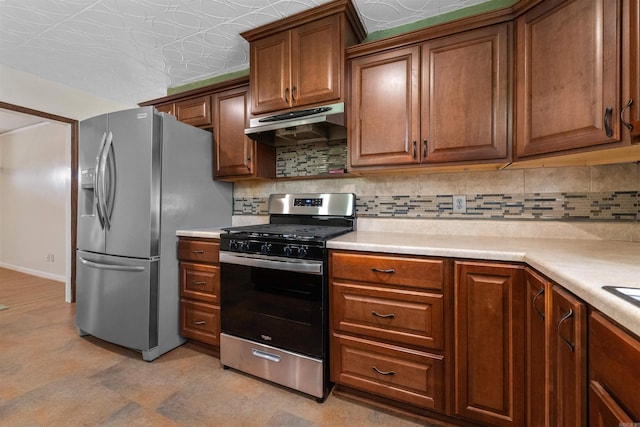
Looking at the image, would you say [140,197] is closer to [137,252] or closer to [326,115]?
[137,252]

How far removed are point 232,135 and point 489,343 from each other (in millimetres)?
2239

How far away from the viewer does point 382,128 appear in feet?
5.84

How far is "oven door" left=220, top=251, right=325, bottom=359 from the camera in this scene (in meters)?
1.58

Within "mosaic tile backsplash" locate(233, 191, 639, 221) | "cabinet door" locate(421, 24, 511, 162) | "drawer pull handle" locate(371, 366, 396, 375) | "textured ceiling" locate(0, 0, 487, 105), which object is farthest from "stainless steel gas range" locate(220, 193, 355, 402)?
"textured ceiling" locate(0, 0, 487, 105)

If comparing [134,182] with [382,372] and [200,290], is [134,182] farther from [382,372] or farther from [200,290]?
[382,372]

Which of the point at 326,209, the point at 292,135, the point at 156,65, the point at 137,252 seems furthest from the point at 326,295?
the point at 156,65

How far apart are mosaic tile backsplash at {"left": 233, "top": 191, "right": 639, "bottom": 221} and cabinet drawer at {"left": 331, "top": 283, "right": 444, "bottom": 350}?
0.76m

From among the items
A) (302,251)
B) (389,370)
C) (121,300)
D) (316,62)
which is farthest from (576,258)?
(121,300)

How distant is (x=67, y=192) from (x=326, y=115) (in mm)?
3274

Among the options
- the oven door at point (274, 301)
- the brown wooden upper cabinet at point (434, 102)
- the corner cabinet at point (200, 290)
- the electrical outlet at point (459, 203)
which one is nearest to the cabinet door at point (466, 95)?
the brown wooden upper cabinet at point (434, 102)

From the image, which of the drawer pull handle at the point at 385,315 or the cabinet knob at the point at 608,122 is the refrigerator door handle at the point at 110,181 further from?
the cabinet knob at the point at 608,122

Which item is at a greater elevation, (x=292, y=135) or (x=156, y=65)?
(x=156, y=65)

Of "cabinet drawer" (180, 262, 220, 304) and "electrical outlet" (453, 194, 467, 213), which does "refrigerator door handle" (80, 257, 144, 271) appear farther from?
"electrical outlet" (453, 194, 467, 213)

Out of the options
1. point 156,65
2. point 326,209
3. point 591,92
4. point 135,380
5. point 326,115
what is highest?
point 156,65
